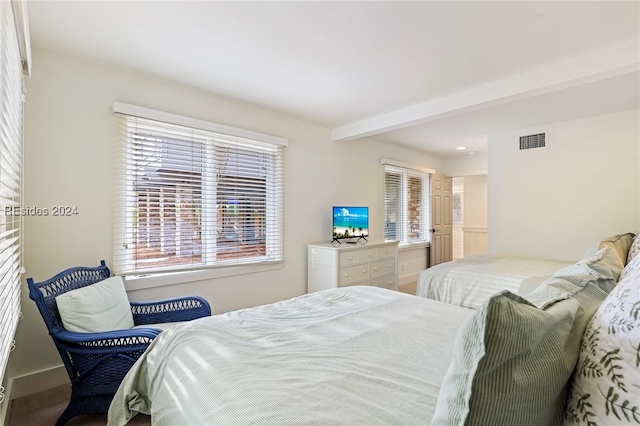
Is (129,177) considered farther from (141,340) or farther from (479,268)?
(479,268)

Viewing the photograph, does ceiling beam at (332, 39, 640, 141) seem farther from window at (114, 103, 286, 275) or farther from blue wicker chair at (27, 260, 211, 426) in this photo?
blue wicker chair at (27, 260, 211, 426)

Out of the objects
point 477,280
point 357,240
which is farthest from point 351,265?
point 477,280

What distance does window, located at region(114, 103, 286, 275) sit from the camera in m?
2.62

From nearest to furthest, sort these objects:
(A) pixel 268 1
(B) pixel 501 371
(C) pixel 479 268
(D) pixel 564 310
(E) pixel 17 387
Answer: (B) pixel 501 371, (D) pixel 564 310, (A) pixel 268 1, (E) pixel 17 387, (C) pixel 479 268

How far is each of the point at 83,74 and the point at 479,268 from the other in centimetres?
414

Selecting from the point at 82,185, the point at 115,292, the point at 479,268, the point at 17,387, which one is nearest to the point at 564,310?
the point at 115,292

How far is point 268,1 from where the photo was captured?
1714 mm

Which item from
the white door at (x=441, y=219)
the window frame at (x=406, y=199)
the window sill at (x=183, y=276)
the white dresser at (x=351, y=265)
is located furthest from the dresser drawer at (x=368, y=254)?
the white door at (x=441, y=219)

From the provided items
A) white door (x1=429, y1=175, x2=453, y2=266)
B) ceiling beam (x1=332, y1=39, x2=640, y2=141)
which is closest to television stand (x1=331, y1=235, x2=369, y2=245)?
ceiling beam (x1=332, y1=39, x2=640, y2=141)

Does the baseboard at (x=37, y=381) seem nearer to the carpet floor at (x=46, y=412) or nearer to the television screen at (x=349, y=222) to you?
the carpet floor at (x=46, y=412)

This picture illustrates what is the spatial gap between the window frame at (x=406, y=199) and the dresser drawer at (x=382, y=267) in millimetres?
652

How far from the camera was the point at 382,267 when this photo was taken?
13.7 feet

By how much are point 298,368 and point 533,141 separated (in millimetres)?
4740

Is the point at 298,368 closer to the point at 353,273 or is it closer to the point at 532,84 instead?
the point at 353,273
